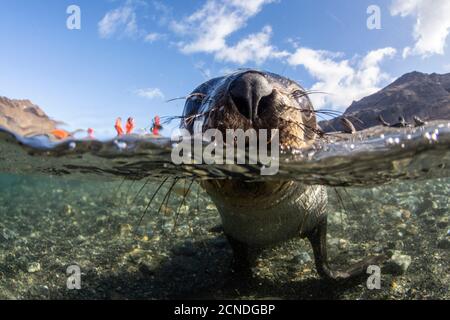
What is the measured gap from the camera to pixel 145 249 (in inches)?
244

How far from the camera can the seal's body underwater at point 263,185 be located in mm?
3154

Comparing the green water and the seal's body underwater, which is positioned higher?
the seal's body underwater

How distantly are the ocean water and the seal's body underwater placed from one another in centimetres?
16

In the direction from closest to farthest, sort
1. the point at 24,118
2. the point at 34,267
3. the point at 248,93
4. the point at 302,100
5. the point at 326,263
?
the point at 248,93, the point at 302,100, the point at 326,263, the point at 24,118, the point at 34,267

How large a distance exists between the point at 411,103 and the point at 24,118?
34.4 ft

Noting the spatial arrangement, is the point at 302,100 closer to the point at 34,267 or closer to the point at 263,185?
the point at 263,185

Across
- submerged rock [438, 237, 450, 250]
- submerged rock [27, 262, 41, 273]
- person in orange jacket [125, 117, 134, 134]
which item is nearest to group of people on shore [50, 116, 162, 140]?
person in orange jacket [125, 117, 134, 134]

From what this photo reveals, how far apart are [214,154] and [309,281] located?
2124mm

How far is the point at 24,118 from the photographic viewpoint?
5402 millimetres

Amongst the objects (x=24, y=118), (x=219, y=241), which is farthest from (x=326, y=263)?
(x=24, y=118)

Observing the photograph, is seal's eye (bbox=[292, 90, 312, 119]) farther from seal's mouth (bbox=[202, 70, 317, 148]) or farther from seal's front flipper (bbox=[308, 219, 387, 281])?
seal's front flipper (bbox=[308, 219, 387, 281])

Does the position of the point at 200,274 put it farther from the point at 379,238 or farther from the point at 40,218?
the point at 40,218

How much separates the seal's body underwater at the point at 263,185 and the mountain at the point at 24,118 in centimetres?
200

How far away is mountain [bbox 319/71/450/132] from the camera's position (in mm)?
10250
